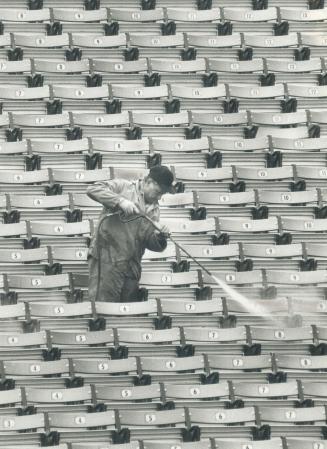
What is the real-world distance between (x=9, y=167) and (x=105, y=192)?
63.3 inches

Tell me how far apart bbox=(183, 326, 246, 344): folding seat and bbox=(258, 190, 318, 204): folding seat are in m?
1.70

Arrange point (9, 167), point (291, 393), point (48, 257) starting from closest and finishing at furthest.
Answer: point (291, 393), point (48, 257), point (9, 167)

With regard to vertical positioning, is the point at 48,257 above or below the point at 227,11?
below

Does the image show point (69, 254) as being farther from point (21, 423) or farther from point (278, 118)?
point (278, 118)

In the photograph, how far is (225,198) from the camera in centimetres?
1347

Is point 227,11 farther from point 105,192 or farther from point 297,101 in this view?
point 105,192

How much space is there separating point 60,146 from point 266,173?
1.53 meters

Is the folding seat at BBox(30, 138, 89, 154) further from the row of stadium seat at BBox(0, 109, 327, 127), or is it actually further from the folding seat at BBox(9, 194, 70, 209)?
the folding seat at BBox(9, 194, 70, 209)

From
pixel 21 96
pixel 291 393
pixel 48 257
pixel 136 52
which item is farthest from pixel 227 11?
pixel 291 393

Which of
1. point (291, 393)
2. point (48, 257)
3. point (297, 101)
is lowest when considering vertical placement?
point (291, 393)

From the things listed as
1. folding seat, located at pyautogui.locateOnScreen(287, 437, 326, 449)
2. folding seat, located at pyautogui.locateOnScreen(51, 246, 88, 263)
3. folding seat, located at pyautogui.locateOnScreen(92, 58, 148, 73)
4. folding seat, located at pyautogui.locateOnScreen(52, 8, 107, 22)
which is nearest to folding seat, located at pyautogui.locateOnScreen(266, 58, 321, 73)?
folding seat, located at pyautogui.locateOnScreen(92, 58, 148, 73)

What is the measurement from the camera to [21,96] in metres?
14.1

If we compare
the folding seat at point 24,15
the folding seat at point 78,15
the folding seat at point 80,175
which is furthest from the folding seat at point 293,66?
the folding seat at point 80,175

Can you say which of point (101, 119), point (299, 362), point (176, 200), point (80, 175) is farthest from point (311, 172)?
point (299, 362)
